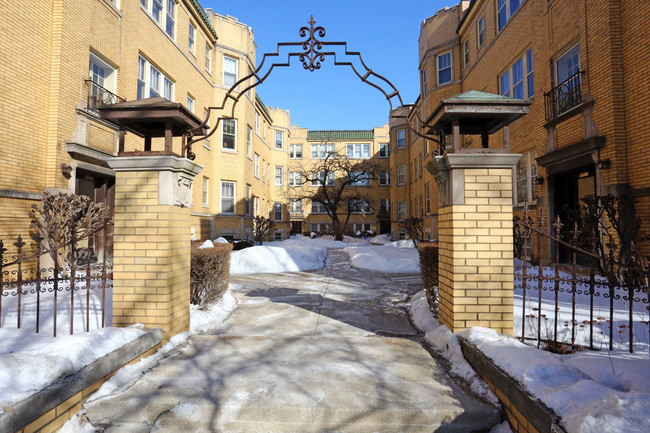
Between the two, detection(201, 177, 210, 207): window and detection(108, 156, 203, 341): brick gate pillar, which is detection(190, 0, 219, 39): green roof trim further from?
detection(108, 156, 203, 341): brick gate pillar

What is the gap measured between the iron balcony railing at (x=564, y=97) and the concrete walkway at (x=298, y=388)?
A: 343 inches

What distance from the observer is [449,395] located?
114 inches

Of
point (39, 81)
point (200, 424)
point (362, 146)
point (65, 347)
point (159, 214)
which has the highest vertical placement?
point (362, 146)

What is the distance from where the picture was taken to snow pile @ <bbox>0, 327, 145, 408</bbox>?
2359 millimetres

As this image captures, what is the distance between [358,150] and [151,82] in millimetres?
30121

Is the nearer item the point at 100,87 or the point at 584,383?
the point at 584,383

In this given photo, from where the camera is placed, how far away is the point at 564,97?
9.75 meters

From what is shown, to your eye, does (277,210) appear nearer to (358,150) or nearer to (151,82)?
(358,150)

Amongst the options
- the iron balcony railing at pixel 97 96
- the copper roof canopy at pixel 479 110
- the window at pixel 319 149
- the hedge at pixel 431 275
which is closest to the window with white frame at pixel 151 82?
the iron balcony railing at pixel 97 96

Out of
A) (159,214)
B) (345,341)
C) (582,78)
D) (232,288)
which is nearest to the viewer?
(159,214)

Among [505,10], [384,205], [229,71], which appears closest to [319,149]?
[384,205]

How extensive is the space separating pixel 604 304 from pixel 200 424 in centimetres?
710

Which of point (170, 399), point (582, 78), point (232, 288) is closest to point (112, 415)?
point (170, 399)

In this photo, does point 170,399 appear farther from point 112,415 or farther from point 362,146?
point 362,146
